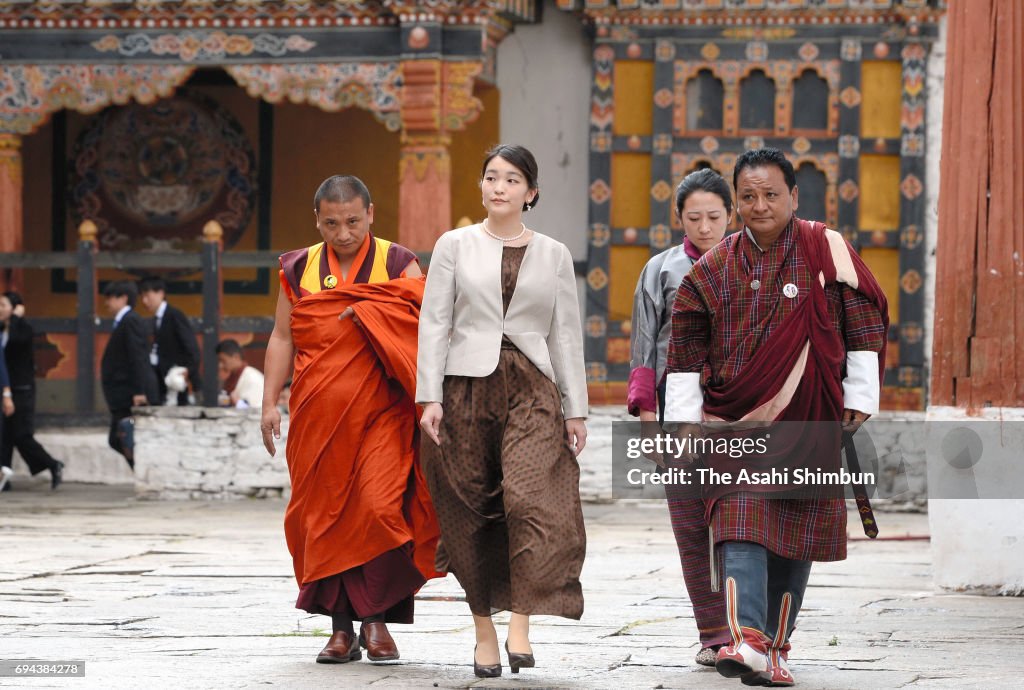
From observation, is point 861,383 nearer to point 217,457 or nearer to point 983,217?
point 983,217

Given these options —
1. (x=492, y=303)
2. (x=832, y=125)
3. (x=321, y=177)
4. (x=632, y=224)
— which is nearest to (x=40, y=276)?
(x=321, y=177)

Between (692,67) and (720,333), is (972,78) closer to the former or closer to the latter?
(720,333)

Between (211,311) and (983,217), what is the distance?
588cm

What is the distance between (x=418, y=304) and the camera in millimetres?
5285

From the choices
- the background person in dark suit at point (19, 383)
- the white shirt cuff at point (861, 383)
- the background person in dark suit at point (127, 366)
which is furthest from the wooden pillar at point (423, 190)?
the white shirt cuff at point (861, 383)

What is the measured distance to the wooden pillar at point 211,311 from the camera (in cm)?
1123

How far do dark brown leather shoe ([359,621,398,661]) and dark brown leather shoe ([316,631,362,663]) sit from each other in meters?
0.04

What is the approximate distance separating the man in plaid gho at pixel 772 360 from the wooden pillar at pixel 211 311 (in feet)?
22.8

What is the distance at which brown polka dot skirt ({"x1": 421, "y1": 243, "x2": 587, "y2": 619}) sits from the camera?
4613mm

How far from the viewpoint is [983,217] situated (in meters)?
6.79

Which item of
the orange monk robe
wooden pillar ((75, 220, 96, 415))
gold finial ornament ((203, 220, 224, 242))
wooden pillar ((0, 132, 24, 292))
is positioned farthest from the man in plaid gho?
wooden pillar ((0, 132, 24, 292))

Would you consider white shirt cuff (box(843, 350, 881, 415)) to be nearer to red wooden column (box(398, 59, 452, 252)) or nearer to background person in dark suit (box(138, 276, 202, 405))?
red wooden column (box(398, 59, 452, 252))

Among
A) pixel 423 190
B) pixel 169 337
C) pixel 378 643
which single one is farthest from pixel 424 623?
pixel 423 190

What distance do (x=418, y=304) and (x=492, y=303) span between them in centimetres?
61
